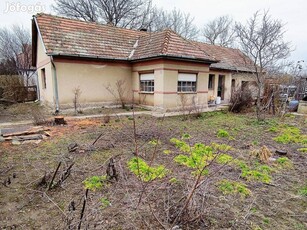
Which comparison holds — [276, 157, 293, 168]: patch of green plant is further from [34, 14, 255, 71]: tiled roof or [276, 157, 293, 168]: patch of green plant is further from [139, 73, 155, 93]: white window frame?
[139, 73, 155, 93]: white window frame

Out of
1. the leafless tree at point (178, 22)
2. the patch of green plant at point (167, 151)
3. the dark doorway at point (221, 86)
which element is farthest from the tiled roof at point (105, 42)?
the leafless tree at point (178, 22)

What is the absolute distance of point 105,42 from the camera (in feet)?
42.7

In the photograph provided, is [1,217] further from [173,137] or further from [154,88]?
[154,88]

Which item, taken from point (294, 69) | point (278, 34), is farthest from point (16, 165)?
point (294, 69)

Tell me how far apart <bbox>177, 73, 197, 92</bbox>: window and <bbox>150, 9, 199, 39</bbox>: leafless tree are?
70.5ft

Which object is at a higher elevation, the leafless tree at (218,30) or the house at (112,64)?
the leafless tree at (218,30)

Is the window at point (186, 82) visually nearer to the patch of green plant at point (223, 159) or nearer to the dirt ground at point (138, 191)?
the dirt ground at point (138, 191)

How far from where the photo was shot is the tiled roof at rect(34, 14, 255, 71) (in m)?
11.1

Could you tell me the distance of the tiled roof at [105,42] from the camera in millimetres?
11117

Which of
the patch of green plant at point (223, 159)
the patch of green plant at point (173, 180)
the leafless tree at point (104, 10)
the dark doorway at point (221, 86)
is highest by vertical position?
the leafless tree at point (104, 10)

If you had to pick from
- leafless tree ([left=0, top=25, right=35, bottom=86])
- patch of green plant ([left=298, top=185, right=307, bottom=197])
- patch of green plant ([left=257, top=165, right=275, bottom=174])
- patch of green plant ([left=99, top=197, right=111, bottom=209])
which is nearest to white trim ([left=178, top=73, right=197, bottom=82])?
patch of green plant ([left=257, top=165, right=275, bottom=174])

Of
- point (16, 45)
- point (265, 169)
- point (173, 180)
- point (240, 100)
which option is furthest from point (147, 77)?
point (16, 45)

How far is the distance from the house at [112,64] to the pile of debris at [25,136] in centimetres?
449

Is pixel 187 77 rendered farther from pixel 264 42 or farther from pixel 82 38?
pixel 82 38
